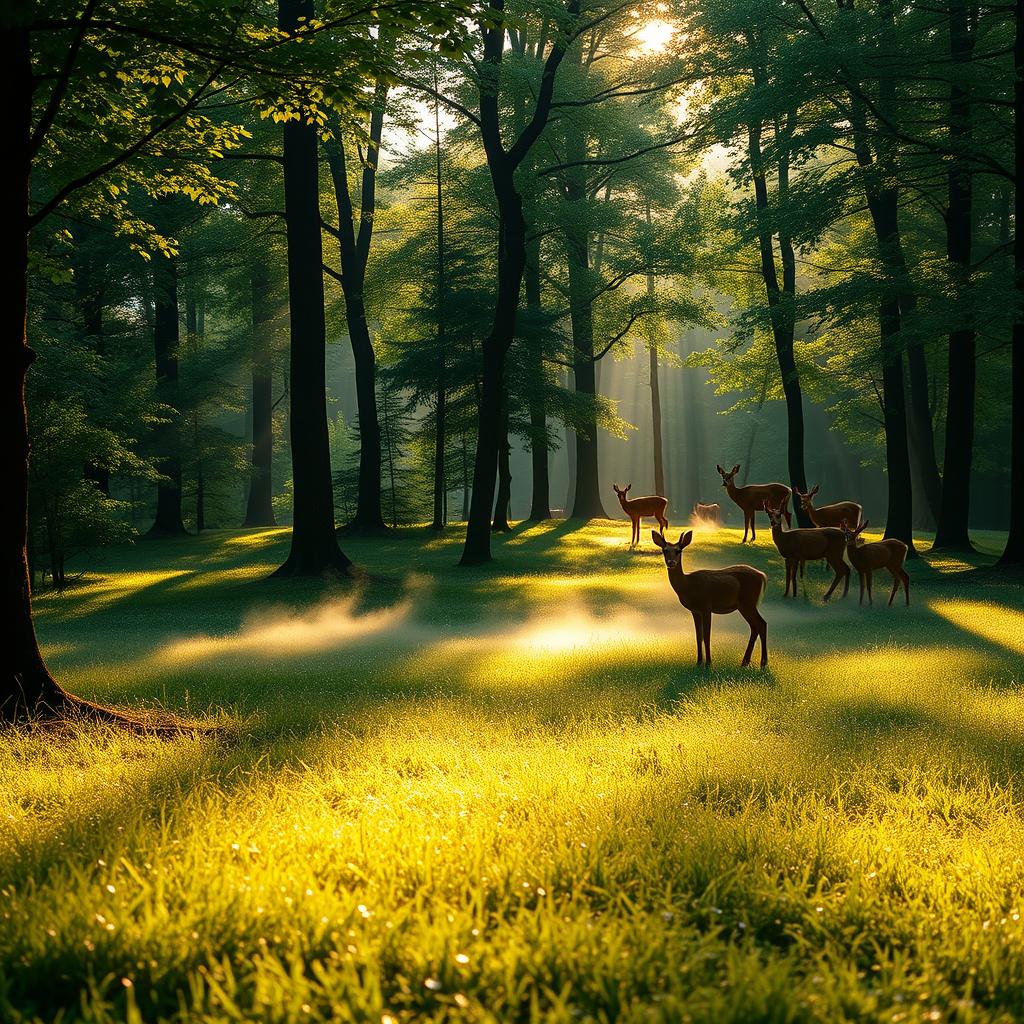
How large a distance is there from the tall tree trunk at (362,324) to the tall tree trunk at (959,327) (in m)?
18.0

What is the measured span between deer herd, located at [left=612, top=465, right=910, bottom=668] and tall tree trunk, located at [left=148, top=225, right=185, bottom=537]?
60.7 ft

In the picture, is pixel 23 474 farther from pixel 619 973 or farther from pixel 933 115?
pixel 933 115

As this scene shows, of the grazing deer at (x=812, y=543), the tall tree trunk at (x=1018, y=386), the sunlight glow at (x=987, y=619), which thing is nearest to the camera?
the sunlight glow at (x=987, y=619)

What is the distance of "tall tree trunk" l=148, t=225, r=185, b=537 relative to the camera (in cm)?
3234

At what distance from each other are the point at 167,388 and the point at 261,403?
311 inches

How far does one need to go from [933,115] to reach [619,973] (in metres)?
26.4

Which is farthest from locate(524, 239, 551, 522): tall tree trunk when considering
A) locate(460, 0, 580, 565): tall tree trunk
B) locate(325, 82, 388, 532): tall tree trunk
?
locate(460, 0, 580, 565): tall tree trunk

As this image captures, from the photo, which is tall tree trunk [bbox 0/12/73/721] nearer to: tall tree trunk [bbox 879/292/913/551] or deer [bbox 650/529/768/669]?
deer [bbox 650/529/768/669]

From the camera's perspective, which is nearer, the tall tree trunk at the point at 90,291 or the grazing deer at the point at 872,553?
the grazing deer at the point at 872,553

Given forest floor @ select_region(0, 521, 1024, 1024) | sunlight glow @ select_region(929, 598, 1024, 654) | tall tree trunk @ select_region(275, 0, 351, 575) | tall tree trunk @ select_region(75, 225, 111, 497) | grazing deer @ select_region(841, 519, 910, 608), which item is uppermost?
tall tree trunk @ select_region(75, 225, 111, 497)

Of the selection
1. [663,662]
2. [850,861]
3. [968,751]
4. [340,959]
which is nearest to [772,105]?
[663,662]

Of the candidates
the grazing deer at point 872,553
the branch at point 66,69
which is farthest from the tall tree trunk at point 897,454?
the branch at point 66,69

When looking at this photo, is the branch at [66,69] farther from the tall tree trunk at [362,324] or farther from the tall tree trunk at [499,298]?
the tall tree trunk at [362,324]

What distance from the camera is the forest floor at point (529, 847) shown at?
114 inches
